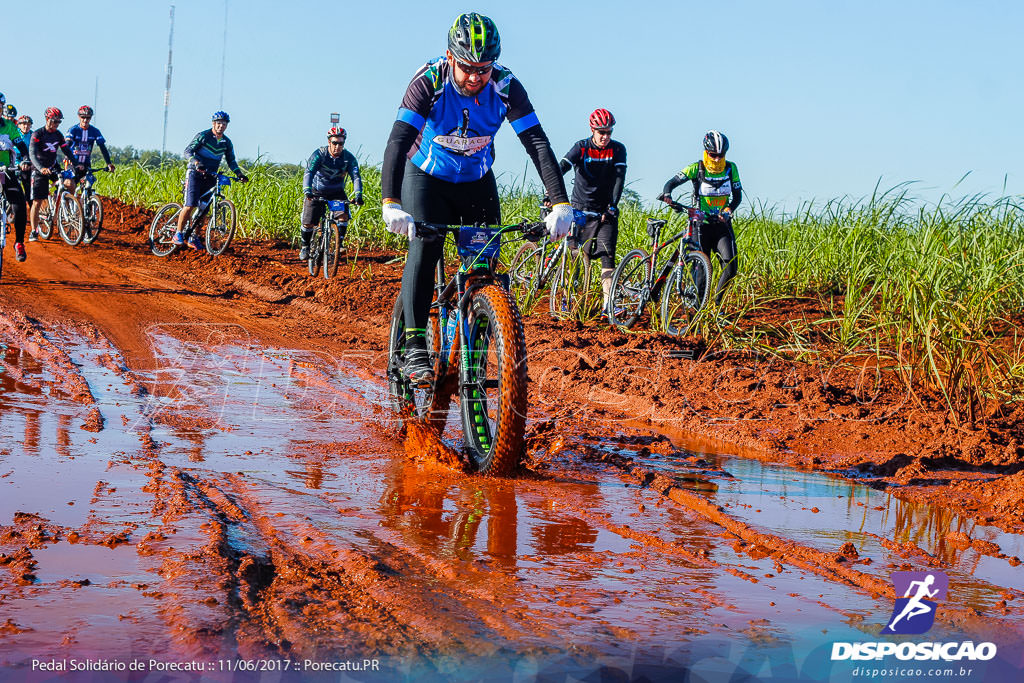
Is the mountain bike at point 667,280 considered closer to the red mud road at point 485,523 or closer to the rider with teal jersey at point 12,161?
the red mud road at point 485,523

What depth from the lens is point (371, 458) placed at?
15.4 feet

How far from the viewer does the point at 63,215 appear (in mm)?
15719

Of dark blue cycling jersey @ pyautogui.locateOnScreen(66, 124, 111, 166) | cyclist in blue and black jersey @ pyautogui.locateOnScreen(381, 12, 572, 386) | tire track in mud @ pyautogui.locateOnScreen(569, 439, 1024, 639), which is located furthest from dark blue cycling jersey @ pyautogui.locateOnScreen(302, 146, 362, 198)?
tire track in mud @ pyautogui.locateOnScreen(569, 439, 1024, 639)

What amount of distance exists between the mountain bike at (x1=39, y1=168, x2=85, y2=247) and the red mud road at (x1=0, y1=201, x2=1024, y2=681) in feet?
27.8

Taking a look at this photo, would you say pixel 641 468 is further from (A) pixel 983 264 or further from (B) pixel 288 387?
(A) pixel 983 264

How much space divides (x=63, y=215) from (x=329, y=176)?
5499mm

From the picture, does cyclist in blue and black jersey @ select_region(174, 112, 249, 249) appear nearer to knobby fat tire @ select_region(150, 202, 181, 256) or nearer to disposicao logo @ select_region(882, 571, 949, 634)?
knobby fat tire @ select_region(150, 202, 181, 256)

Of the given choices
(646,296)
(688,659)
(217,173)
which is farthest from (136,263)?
(688,659)

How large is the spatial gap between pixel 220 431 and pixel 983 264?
17.4ft

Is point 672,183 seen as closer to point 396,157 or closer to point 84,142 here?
point 396,157

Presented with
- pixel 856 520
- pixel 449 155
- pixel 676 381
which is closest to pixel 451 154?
pixel 449 155

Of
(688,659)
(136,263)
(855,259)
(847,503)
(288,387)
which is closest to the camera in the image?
(688,659)

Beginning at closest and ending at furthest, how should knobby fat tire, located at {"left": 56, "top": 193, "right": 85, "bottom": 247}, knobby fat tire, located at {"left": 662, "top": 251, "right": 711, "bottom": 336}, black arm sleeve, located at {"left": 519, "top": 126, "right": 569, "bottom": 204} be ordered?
black arm sleeve, located at {"left": 519, "top": 126, "right": 569, "bottom": 204}
knobby fat tire, located at {"left": 662, "top": 251, "right": 711, "bottom": 336}
knobby fat tire, located at {"left": 56, "top": 193, "right": 85, "bottom": 247}

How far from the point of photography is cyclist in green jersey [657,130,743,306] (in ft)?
32.0
